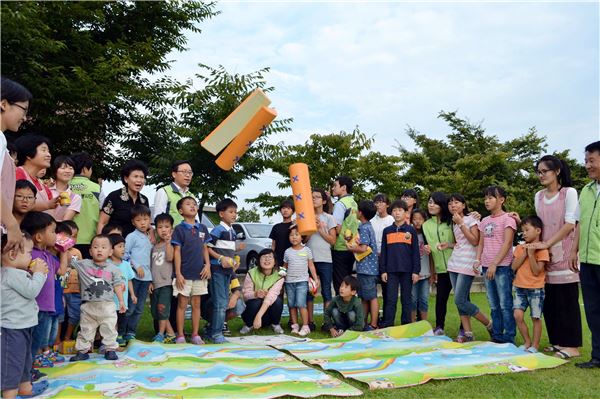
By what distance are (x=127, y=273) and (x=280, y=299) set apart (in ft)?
7.53

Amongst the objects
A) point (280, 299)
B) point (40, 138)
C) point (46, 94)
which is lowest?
point (280, 299)

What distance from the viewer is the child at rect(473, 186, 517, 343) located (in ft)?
19.6

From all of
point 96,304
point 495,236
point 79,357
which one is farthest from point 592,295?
point 79,357

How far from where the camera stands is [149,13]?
12.6 metres

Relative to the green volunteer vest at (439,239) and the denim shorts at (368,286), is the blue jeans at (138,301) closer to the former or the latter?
the denim shorts at (368,286)

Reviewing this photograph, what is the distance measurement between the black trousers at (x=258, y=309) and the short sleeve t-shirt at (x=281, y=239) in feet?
2.09

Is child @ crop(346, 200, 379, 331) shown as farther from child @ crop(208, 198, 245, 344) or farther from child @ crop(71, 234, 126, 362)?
child @ crop(71, 234, 126, 362)

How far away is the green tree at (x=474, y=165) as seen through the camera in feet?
62.8

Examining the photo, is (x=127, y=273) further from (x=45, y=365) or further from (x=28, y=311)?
(x=28, y=311)

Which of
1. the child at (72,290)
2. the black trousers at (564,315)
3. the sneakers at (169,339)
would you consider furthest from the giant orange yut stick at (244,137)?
the black trousers at (564,315)

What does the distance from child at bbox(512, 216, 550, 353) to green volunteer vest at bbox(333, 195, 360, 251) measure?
2.16 metres

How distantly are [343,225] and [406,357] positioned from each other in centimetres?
250

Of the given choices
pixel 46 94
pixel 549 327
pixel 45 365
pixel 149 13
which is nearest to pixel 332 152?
pixel 149 13

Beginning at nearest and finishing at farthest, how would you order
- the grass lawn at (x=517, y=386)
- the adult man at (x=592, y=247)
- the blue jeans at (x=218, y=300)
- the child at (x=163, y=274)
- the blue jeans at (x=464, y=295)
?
1. the grass lawn at (x=517, y=386)
2. the adult man at (x=592, y=247)
3. the child at (x=163, y=274)
4. the blue jeans at (x=218, y=300)
5. the blue jeans at (x=464, y=295)
